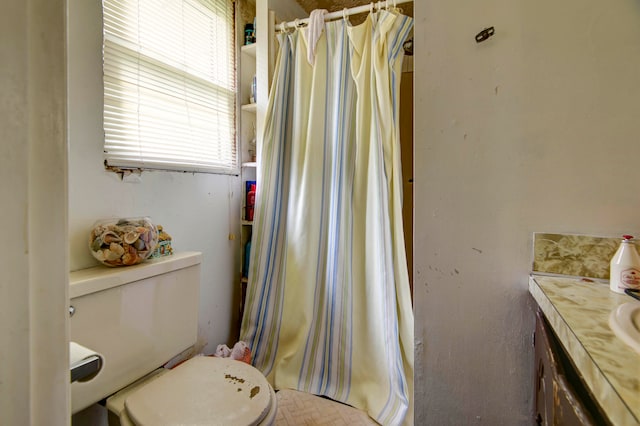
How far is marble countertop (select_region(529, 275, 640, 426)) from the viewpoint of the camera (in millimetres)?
323

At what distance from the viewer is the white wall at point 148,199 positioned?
39.5 inches

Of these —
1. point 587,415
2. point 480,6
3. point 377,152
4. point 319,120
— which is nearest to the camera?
point 587,415

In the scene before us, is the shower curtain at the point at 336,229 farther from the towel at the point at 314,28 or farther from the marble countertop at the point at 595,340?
the marble countertop at the point at 595,340

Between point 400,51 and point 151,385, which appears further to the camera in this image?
point 400,51

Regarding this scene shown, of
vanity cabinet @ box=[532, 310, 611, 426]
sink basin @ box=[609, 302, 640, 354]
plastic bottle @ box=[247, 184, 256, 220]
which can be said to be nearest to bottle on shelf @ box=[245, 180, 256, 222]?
plastic bottle @ box=[247, 184, 256, 220]

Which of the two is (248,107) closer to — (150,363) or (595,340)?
(150,363)

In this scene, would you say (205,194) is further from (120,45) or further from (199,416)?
(199,416)

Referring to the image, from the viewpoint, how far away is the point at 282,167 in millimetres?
1552

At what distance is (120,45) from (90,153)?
0.44 meters

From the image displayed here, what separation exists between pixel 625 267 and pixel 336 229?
3.27 feet

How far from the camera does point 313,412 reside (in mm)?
1308

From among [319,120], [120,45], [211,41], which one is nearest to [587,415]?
[319,120]

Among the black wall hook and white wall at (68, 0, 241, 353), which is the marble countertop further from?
white wall at (68, 0, 241, 353)

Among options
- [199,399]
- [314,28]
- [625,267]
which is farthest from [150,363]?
[314,28]
